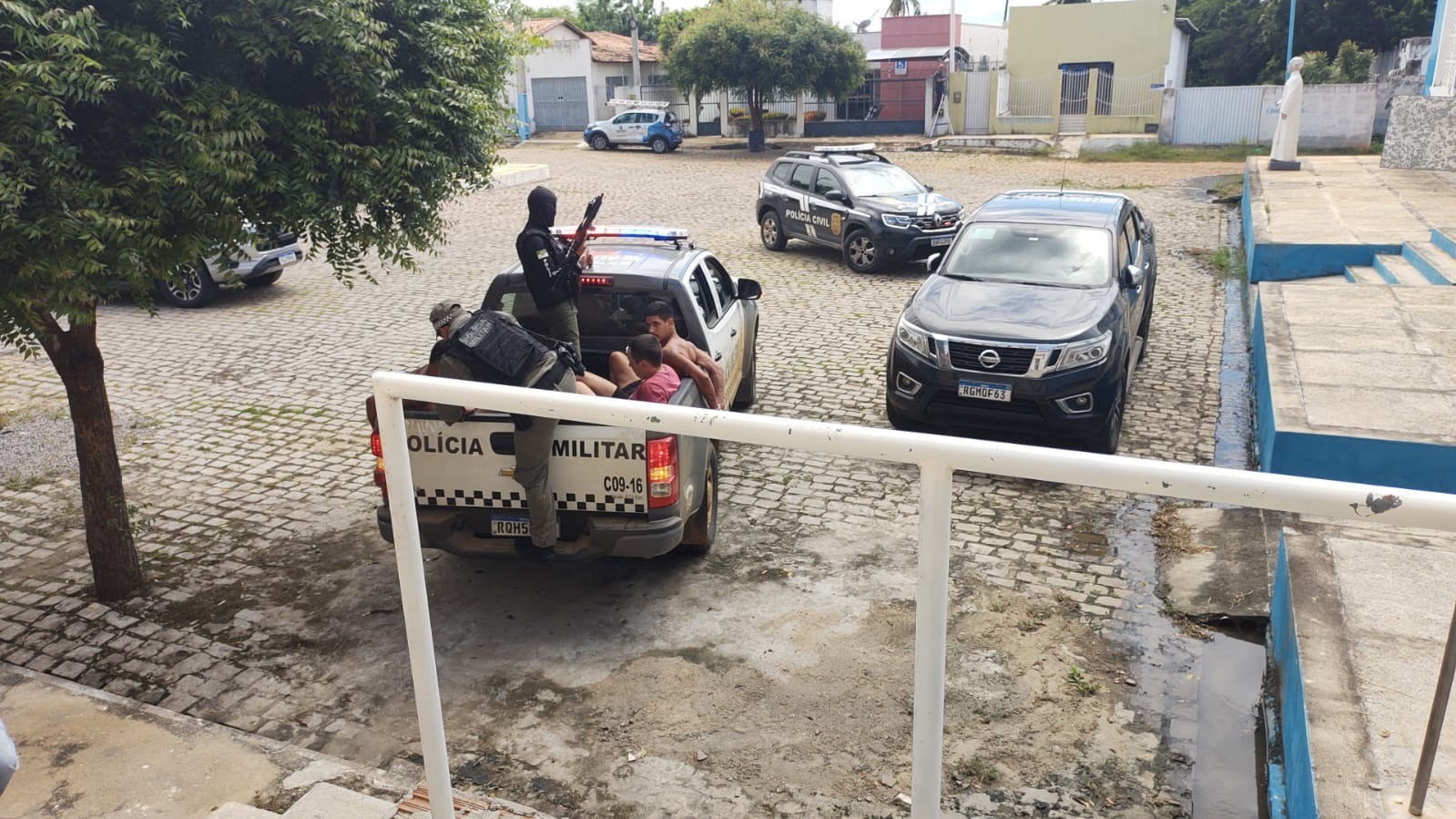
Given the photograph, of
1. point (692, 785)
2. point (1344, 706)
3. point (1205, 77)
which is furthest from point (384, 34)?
point (1205, 77)

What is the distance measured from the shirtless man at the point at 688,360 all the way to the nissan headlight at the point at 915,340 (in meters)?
1.98

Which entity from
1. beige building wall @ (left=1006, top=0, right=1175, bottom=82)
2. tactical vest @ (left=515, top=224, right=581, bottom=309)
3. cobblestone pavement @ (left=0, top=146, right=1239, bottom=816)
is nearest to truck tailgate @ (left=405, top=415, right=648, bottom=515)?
cobblestone pavement @ (left=0, top=146, right=1239, bottom=816)

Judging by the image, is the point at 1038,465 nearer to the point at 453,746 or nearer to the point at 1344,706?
the point at 1344,706

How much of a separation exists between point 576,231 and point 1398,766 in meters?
5.93

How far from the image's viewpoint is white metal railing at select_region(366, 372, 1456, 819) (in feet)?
6.07

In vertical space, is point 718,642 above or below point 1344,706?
below

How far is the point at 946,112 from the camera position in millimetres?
41156

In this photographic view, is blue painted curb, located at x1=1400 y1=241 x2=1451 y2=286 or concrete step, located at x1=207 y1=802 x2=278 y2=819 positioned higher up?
blue painted curb, located at x1=1400 y1=241 x2=1451 y2=286

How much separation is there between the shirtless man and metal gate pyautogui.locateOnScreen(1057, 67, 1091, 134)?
34.8 m

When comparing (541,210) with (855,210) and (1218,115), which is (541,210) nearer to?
(855,210)

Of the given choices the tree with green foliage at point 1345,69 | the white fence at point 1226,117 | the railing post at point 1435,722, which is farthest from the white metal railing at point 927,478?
the tree with green foliage at point 1345,69

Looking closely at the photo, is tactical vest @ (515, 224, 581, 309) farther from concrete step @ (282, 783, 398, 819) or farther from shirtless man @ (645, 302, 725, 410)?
concrete step @ (282, 783, 398, 819)

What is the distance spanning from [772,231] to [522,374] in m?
12.5

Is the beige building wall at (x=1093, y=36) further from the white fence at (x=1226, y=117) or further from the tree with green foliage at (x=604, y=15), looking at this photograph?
the tree with green foliage at (x=604, y=15)
